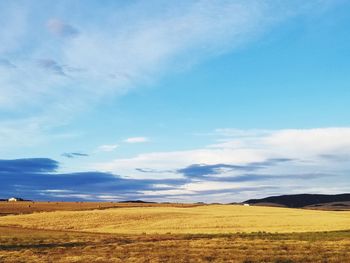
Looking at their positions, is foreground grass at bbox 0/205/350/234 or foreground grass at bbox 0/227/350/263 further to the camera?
foreground grass at bbox 0/205/350/234

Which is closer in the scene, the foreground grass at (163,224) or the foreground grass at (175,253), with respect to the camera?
the foreground grass at (175,253)

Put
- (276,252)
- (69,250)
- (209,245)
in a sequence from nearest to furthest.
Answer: (276,252) < (69,250) < (209,245)

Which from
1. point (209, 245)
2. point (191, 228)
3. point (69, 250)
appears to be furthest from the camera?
point (191, 228)

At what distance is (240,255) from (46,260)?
12065mm

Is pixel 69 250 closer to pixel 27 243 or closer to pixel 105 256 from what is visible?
pixel 105 256

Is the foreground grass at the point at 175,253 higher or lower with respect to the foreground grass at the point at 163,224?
lower

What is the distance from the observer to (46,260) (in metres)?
32.2

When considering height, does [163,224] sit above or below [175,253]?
above

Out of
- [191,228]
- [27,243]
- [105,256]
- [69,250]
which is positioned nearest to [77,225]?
Answer: [191,228]

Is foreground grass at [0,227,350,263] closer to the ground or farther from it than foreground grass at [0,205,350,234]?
closer to the ground

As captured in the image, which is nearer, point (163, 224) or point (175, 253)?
point (175, 253)

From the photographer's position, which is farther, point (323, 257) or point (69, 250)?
point (69, 250)

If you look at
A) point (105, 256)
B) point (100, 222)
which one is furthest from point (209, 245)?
point (100, 222)

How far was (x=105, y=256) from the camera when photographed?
3409 cm
